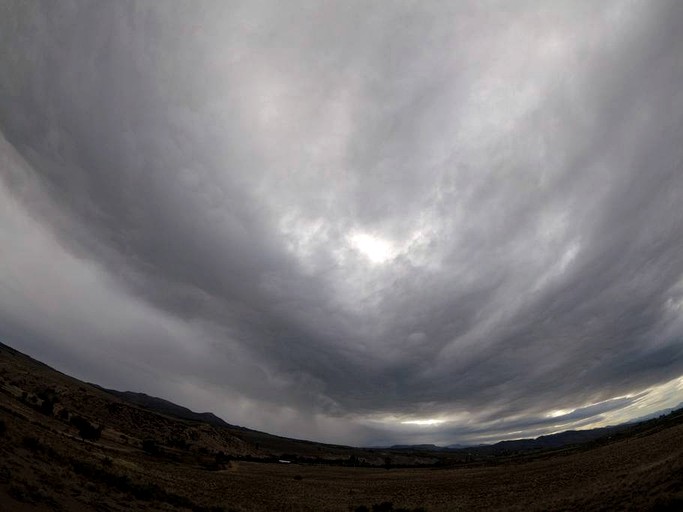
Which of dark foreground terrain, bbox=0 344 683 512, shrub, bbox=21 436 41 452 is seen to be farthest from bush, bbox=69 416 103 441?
shrub, bbox=21 436 41 452

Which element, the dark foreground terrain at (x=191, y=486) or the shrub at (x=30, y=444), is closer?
the dark foreground terrain at (x=191, y=486)

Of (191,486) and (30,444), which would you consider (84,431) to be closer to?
(191,486)

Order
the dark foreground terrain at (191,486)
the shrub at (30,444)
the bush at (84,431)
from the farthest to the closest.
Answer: the bush at (84,431) < the shrub at (30,444) < the dark foreground terrain at (191,486)

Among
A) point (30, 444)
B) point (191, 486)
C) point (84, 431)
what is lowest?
point (191, 486)

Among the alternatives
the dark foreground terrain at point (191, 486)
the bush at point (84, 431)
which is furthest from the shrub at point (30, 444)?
the bush at point (84, 431)

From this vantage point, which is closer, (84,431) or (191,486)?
(191,486)

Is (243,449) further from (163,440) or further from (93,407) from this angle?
(93,407)

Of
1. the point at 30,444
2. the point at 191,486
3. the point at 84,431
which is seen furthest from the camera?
the point at 84,431

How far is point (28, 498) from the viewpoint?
1352 centimetres

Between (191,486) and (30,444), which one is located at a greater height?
(30,444)

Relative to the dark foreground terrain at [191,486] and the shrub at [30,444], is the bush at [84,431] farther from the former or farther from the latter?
the shrub at [30,444]

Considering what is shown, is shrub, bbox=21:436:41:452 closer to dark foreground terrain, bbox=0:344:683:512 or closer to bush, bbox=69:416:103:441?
dark foreground terrain, bbox=0:344:683:512

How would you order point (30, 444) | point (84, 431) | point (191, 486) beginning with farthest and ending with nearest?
point (84, 431)
point (191, 486)
point (30, 444)

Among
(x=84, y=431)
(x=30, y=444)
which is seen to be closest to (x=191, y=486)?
(x=30, y=444)
